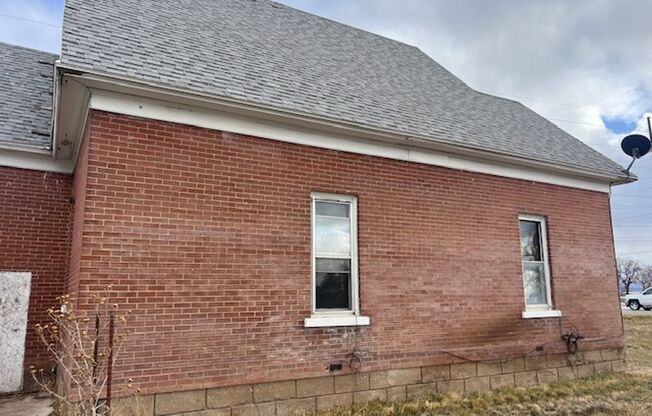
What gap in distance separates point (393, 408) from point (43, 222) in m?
7.08

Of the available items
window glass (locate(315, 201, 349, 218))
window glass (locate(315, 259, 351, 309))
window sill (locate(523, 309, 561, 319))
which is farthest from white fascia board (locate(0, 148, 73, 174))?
window sill (locate(523, 309, 561, 319))

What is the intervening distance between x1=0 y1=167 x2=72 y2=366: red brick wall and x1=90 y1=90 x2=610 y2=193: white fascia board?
3.94 meters

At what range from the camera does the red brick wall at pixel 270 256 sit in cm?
596

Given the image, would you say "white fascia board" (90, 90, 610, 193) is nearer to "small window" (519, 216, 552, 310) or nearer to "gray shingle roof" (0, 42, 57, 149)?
"small window" (519, 216, 552, 310)

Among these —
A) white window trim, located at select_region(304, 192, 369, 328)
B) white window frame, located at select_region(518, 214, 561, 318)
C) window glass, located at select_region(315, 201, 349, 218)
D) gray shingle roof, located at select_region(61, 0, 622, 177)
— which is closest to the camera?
gray shingle roof, located at select_region(61, 0, 622, 177)

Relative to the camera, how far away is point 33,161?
8891 mm

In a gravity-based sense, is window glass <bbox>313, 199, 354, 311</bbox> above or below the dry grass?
above

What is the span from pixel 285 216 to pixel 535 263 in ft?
19.0

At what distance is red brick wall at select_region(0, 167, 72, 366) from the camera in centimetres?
857

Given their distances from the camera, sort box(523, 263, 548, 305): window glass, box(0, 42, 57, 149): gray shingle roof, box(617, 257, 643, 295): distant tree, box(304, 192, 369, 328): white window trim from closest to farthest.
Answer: box(304, 192, 369, 328): white window trim → box(0, 42, 57, 149): gray shingle roof → box(523, 263, 548, 305): window glass → box(617, 257, 643, 295): distant tree

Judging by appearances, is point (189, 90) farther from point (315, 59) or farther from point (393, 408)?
point (393, 408)

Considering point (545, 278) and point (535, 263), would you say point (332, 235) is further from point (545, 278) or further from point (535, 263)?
point (545, 278)

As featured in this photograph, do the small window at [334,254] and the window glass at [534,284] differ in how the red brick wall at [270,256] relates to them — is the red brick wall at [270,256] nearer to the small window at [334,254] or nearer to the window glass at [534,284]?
the small window at [334,254]

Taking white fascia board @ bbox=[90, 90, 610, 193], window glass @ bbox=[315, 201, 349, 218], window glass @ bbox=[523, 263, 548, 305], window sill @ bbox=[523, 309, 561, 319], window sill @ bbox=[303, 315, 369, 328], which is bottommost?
window sill @ bbox=[523, 309, 561, 319]
